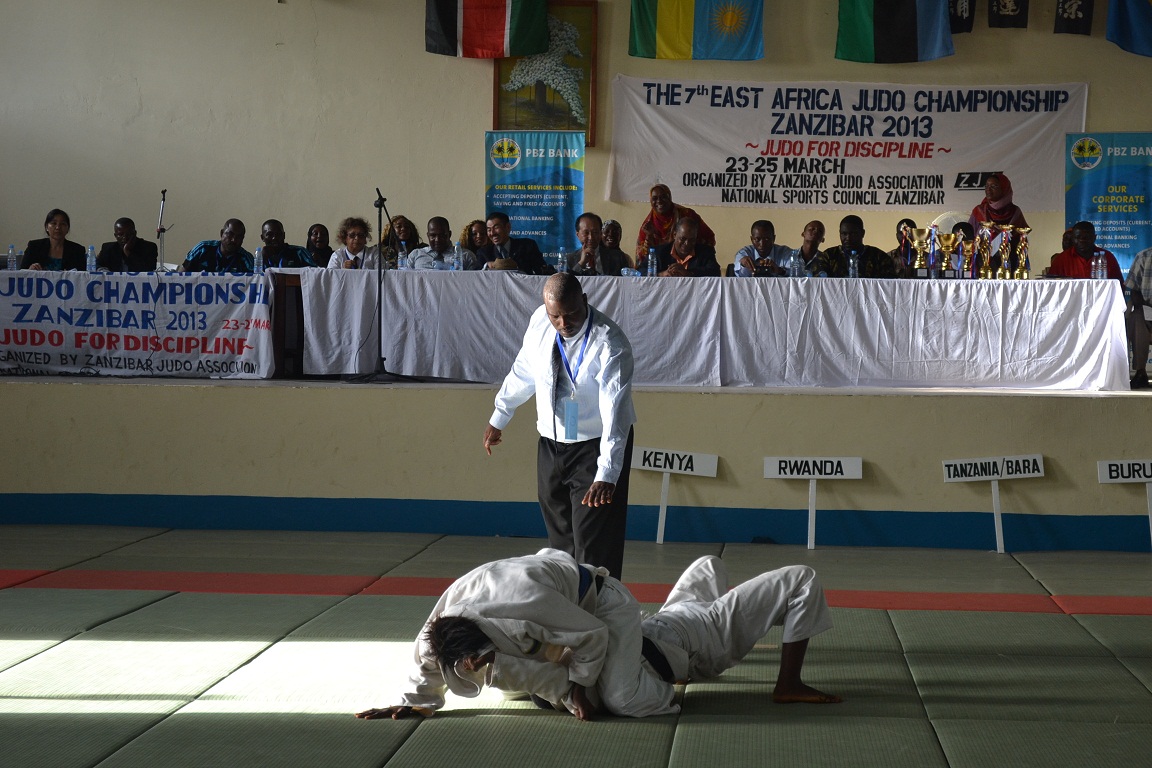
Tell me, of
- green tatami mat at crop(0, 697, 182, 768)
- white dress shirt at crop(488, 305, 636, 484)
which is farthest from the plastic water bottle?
green tatami mat at crop(0, 697, 182, 768)

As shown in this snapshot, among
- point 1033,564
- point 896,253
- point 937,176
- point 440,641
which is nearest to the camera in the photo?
point 440,641

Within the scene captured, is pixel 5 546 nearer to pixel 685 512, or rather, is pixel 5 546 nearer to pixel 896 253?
pixel 685 512

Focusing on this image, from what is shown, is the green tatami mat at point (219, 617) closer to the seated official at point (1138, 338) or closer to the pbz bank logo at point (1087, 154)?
the seated official at point (1138, 338)

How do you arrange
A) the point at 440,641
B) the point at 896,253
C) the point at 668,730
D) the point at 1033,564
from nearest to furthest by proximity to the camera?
the point at 440,641 < the point at 668,730 < the point at 1033,564 < the point at 896,253

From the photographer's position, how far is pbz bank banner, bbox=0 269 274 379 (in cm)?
784

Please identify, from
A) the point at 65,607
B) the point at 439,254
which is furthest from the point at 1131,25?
the point at 65,607

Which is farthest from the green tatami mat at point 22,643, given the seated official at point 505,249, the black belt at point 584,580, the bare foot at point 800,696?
the seated official at point 505,249

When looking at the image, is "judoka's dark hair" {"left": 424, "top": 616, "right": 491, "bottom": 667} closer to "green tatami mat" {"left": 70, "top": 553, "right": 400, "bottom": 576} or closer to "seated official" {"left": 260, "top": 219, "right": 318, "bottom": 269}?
"green tatami mat" {"left": 70, "top": 553, "right": 400, "bottom": 576}

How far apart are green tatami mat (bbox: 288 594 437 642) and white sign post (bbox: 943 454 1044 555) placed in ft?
11.1

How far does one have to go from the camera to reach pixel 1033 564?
267 inches

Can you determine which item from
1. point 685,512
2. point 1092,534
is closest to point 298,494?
point 685,512

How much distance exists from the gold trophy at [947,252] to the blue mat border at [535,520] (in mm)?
Result: 1606

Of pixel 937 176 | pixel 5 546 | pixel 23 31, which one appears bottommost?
pixel 5 546

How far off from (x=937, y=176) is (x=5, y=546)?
8776mm
